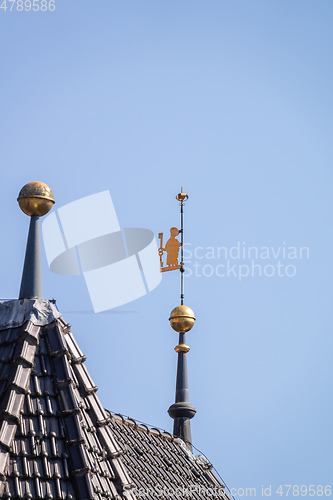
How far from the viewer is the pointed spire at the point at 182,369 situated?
75.8 feet

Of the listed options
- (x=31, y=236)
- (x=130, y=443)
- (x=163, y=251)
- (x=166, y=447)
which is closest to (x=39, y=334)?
(x=31, y=236)

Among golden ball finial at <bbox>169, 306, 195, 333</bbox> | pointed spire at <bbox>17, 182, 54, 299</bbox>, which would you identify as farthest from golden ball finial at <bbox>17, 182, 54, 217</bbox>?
golden ball finial at <bbox>169, 306, 195, 333</bbox>

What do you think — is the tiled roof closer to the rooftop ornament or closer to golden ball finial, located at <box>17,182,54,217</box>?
golden ball finial, located at <box>17,182,54,217</box>

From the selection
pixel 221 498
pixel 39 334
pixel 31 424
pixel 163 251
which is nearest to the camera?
pixel 31 424

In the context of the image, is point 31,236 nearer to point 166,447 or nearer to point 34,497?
point 34,497

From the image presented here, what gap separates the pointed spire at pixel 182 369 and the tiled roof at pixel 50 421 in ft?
29.6

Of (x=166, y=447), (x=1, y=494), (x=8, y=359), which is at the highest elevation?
(x=166, y=447)

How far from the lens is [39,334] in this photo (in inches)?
541

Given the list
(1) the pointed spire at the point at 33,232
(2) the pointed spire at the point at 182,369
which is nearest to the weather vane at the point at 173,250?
(2) the pointed spire at the point at 182,369

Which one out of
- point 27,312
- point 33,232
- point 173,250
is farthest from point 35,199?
point 173,250

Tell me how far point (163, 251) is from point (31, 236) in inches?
379

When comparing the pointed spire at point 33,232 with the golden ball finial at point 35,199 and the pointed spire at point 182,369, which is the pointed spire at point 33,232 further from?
the pointed spire at point 182,369

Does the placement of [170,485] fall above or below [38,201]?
below

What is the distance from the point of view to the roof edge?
45.5 feet
